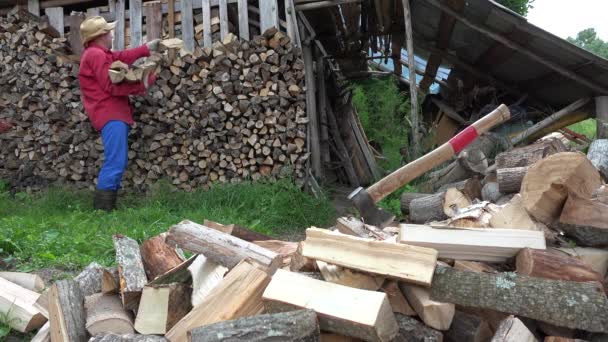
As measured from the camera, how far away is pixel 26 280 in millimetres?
2975

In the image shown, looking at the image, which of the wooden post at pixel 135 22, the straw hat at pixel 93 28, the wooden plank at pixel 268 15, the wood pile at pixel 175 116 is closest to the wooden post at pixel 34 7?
the wood pile at pixel 175 116

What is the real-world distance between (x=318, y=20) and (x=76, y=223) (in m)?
4.86

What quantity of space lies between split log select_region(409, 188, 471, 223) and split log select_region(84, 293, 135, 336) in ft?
7.75

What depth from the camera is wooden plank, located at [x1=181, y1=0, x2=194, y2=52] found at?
19.2 feet

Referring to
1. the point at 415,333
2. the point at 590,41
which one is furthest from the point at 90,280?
the point at 590,41

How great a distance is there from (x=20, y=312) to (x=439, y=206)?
285 centimetres

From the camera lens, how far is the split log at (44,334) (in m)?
2.40

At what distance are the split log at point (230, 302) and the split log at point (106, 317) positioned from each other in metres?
0.28

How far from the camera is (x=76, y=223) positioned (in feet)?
15.4

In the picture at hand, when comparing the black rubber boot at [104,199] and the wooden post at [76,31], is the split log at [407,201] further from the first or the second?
the wooden post at [76,31]

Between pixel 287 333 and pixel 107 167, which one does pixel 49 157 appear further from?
pixel 287 333

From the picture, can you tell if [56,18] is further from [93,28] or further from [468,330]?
[468,330]

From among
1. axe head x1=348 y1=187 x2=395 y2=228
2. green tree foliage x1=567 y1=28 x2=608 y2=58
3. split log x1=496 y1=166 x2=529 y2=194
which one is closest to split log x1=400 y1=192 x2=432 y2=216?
split log x1=496 y1=166 x2=529 y2=194

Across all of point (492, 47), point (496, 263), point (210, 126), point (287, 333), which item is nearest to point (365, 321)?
point (287, 333)
